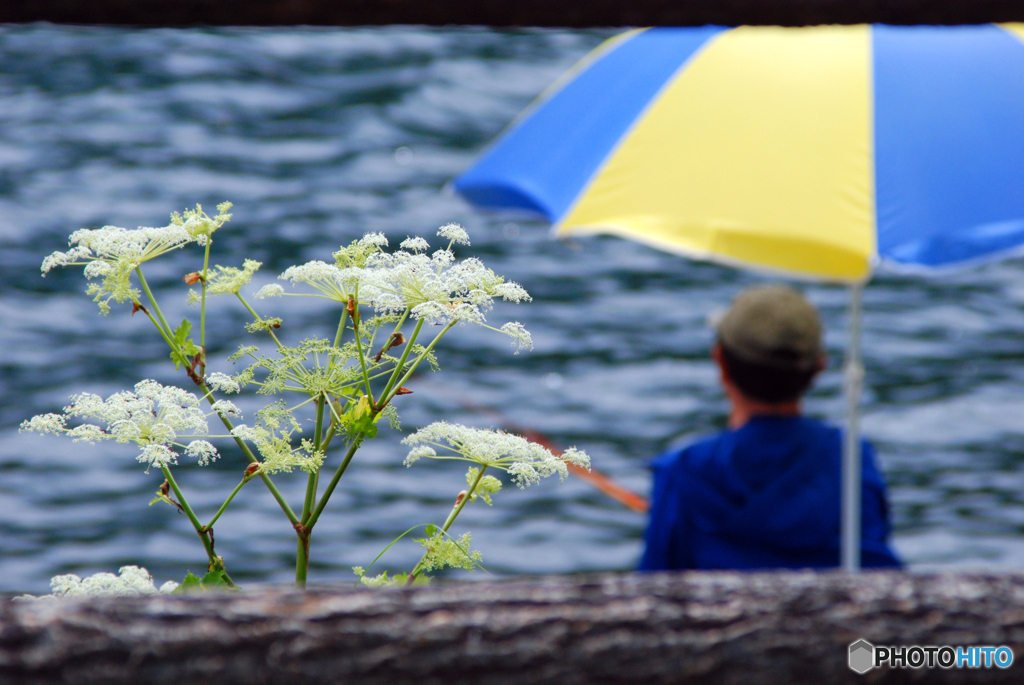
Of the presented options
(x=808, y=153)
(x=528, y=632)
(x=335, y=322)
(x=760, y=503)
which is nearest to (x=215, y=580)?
(x=528, y=632)

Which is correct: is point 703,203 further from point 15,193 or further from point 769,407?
point 15,193

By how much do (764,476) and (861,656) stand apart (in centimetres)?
145

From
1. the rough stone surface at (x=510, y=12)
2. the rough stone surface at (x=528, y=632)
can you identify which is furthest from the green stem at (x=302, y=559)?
the rough stone surface at (x=510, y=12)

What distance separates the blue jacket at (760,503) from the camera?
1.95 m

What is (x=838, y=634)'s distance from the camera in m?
0.59

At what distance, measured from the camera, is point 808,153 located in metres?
2.34

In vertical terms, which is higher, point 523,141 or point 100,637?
point 523,141

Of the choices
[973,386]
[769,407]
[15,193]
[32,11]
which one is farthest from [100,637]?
[15,193]

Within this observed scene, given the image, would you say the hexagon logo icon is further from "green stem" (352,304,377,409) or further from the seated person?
the seated person

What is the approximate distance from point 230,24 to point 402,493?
5692 millimetres

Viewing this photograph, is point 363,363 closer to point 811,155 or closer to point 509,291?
point 509,291

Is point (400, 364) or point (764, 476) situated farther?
point (764, 476)

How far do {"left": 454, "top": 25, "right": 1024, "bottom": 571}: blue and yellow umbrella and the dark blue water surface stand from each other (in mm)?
1530

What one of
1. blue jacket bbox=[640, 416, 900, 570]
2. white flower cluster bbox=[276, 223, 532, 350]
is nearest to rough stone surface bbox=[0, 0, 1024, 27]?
white flower cluster bbox=[276, 223, 532, 350]
